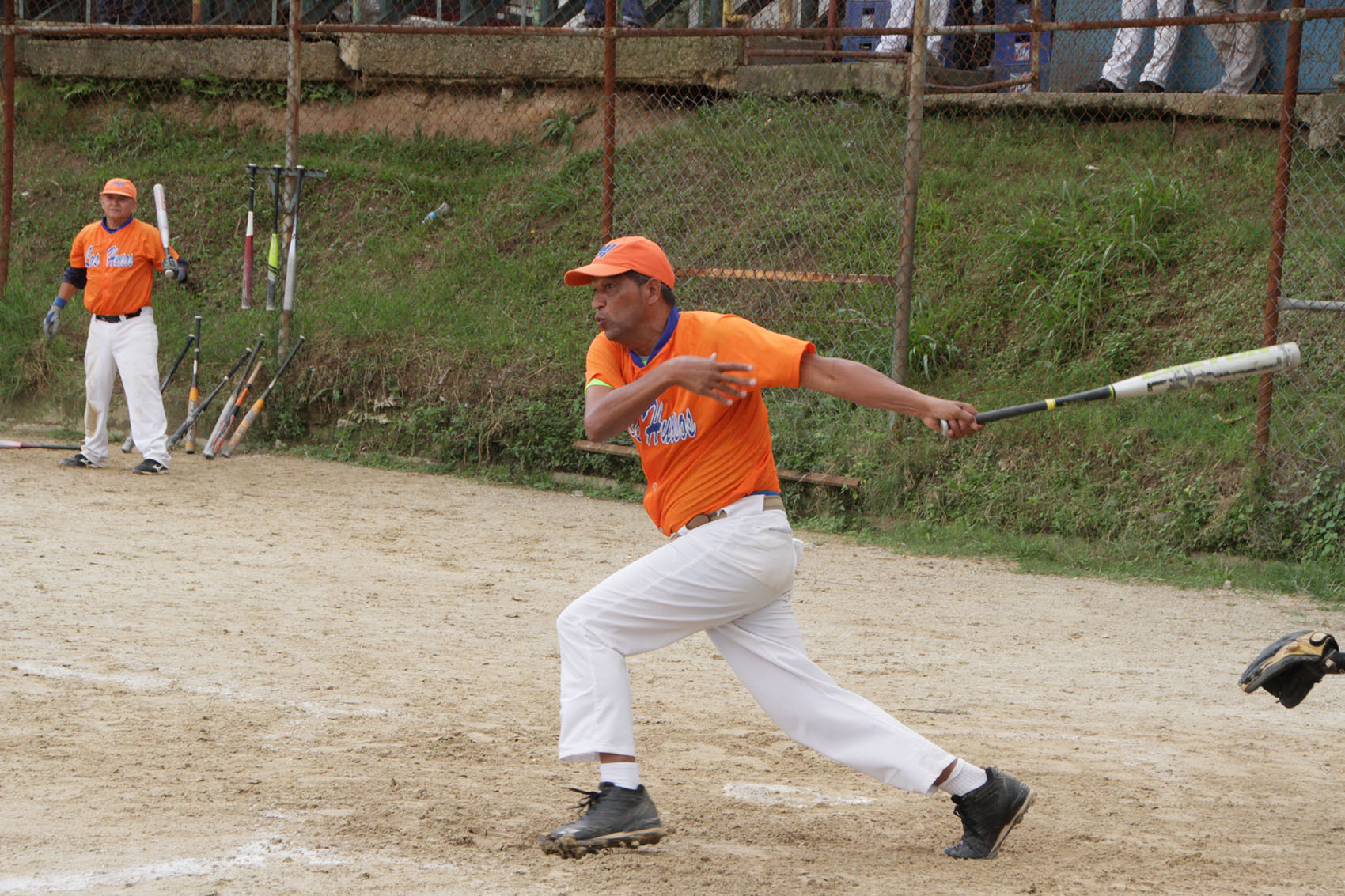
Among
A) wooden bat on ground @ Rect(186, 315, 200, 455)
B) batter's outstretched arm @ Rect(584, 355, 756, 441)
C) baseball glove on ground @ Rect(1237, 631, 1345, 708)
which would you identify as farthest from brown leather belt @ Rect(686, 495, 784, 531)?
wooden bat on ground @ Rect(186, 315, 200, 455)

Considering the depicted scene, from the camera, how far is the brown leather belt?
4105mm

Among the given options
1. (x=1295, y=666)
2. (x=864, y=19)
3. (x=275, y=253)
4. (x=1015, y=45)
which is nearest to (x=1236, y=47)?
(x=1015, y=45)

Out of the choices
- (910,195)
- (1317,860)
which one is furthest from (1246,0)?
(1317,860)

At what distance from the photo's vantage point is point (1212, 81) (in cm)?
1195

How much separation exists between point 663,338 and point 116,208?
8687mm

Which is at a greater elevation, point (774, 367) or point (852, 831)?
point (774, 367)

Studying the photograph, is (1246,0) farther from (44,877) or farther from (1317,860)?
(44,877)

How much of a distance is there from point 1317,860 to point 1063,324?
23.2ft

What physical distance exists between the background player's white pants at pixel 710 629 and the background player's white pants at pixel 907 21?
9911mm

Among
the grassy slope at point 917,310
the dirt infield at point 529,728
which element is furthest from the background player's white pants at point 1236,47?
the dirt infield at point 529,728

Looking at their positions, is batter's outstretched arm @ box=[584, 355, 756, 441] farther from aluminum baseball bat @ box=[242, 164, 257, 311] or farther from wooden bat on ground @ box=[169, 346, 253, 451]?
aluminum baseball bat @ box=[242, 164, 257, 311]

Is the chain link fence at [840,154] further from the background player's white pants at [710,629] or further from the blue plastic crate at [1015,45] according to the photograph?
the background player's white pants at [710,629]

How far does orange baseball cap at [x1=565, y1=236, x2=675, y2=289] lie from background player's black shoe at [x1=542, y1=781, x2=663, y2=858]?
5.13 feet

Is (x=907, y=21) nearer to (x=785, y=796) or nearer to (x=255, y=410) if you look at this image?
(x=255, y=410)
